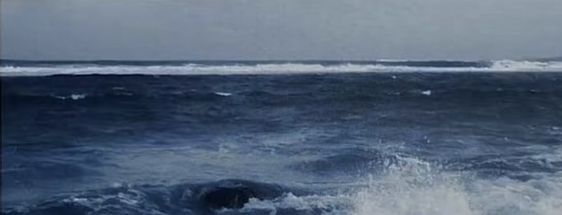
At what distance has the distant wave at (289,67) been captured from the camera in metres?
2.09

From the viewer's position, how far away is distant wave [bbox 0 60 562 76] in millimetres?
2092

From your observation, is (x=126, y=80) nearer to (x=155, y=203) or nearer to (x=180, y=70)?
(x=180, y=70)

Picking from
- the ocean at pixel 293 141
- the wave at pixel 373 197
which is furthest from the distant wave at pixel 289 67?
the wave at pixel 373 197

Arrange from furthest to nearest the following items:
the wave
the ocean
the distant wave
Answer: the wave < the ocean < the distant wave

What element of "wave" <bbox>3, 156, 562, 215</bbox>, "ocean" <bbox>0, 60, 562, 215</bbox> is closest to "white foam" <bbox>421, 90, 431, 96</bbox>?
"ocean" <bbox>0, 60, 562, 215</bbox>

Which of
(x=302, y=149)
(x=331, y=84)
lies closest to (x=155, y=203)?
(x=302, y=149)

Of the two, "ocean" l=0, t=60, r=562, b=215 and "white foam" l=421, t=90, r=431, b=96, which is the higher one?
"white foam" l=421, t=90, r=431, b=96

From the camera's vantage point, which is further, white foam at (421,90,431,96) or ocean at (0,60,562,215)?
white foam at (421,90,431,96)

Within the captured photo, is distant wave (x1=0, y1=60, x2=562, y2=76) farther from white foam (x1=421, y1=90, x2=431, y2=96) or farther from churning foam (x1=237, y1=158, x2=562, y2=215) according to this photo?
churning foam (x1=237, y1=158, x2=562, y2=215)

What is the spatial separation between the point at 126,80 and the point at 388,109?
84cm

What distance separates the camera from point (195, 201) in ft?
7.74

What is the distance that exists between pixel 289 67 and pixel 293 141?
25 centimetres

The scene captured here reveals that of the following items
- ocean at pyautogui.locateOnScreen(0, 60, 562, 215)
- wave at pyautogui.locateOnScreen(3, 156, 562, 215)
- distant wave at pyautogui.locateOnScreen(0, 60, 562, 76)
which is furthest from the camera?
wave at pyautogui.locateOnScreen(3, 156, 562, 215)

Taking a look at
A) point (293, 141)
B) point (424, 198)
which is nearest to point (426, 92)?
point (424, 198)
